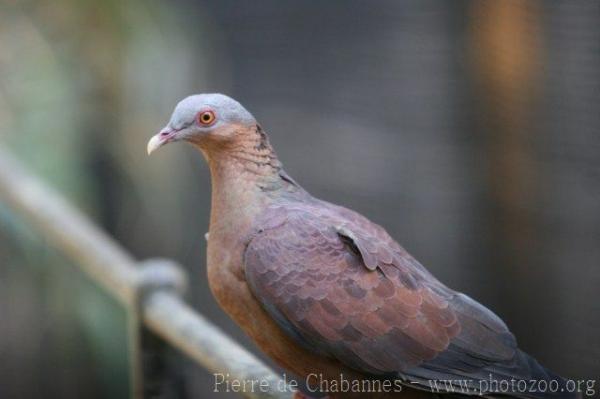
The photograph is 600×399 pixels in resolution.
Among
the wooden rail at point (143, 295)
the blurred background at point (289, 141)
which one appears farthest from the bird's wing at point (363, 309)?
the blurred background at point (289, 141)

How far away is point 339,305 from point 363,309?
0.05m

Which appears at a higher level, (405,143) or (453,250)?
(405,143)

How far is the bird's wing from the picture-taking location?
6.87 feet

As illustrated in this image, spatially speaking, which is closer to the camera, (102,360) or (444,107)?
(444,107)

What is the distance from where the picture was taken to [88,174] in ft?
14.4

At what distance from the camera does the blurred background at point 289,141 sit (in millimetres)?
3193

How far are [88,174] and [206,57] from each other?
2.29ft

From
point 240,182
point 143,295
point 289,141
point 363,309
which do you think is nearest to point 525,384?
point 363,309

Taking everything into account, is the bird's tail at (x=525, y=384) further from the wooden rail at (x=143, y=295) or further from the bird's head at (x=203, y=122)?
the bird's head at (x=203, y=122)

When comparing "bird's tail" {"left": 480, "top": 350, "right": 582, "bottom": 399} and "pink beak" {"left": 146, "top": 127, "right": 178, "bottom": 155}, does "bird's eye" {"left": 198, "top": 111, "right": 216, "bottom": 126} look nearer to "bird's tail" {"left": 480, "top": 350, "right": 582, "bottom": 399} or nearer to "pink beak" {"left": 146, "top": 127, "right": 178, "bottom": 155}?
"pink beak" {"left": 146, "top": 127, "right": 178, "bottom": 155}

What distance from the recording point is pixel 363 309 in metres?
2.11

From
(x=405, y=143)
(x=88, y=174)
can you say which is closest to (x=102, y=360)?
(x=88, y=174)

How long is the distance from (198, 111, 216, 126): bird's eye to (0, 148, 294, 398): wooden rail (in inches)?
21.2

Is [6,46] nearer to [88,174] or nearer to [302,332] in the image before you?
[88,174]
